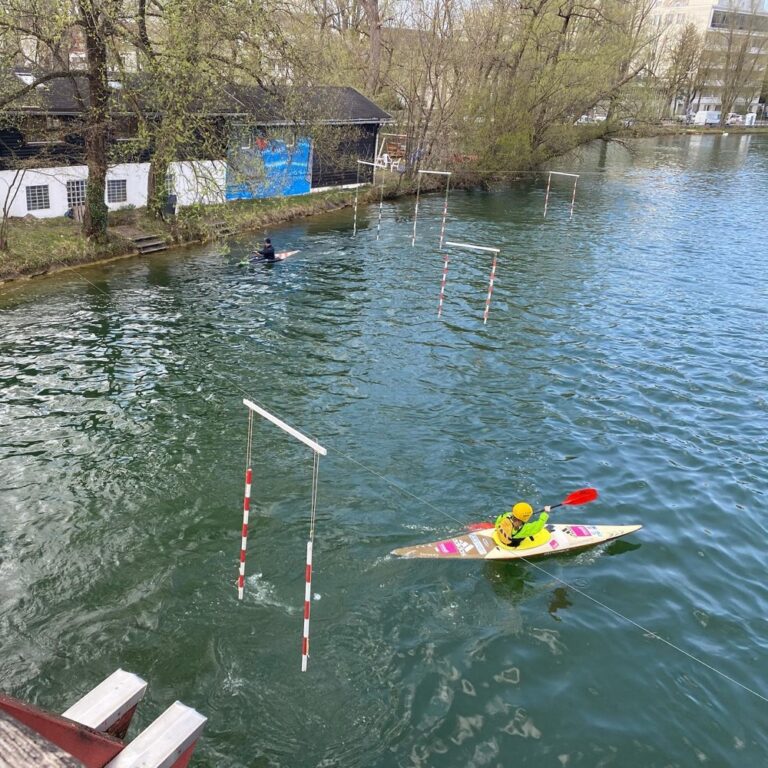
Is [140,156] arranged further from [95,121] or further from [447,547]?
[447,547]

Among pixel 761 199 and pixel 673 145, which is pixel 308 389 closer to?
pixel 761 199

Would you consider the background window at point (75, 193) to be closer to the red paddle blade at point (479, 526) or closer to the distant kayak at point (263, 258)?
the distant kayak at point (263, 258)

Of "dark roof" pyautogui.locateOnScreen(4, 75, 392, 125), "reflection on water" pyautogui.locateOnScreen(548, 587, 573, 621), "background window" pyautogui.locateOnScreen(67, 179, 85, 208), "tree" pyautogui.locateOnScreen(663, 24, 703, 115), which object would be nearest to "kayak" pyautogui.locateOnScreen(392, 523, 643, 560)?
"reflection on water" pyautogui.locateOnScreen(548, 587, 573, 621)

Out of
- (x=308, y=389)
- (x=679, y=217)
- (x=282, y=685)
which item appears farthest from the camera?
(x=679, y=217)

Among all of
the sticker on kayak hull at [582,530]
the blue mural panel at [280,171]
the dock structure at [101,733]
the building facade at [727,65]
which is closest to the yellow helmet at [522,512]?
the sticker on kayak hull at [582,530]

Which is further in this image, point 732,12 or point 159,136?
point 732,12

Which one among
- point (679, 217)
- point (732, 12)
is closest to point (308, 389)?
point (679, 217)

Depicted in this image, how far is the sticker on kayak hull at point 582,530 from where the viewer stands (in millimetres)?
12906

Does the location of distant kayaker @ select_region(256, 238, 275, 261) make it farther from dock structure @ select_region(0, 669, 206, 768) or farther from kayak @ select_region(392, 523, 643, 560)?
dock structure @ select_region(0, 669, 206, 768)

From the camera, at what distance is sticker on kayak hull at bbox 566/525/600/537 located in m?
12.9

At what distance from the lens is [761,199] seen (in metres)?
50.1

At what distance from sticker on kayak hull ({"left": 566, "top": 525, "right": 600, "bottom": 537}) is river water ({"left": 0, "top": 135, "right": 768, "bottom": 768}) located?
1.47 ft

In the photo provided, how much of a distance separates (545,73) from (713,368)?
123ft

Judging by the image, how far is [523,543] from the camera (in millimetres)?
12438
